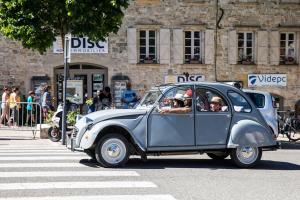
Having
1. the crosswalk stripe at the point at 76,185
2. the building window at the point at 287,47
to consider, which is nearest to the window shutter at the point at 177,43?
the building window at the point at 287,47

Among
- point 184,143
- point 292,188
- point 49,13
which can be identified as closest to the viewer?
point 292,188

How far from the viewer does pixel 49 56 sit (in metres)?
25.1

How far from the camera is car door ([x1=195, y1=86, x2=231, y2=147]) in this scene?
10688 millimetres

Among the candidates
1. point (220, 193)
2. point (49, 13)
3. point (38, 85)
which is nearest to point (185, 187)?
point (220, 193)

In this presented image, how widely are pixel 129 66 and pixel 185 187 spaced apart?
689 inches

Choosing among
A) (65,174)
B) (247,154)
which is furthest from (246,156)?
(65,174)

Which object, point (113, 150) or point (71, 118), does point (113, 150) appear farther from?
point (71, 118)

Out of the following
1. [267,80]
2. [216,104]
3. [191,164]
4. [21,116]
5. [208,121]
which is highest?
[267,80]

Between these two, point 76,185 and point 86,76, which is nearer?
point 76,185

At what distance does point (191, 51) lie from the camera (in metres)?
26.4

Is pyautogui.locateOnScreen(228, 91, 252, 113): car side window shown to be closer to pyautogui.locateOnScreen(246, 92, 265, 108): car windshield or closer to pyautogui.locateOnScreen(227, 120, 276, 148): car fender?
pyautogui.locateOnScreen(227, 120, 276, 148): car fender

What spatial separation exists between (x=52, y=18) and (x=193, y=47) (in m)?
10.7

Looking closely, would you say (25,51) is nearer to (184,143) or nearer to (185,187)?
(184,143)

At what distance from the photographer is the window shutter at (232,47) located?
2650 cm
